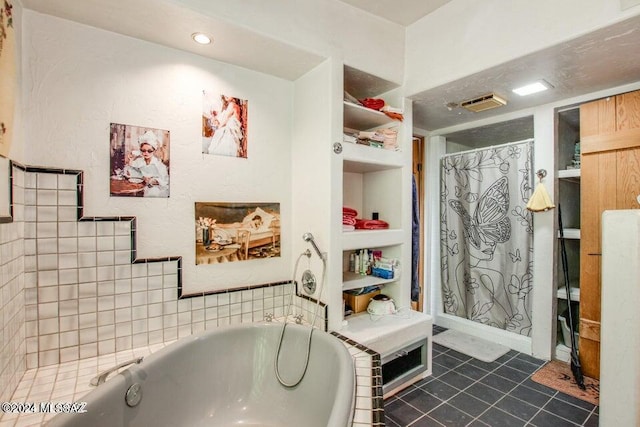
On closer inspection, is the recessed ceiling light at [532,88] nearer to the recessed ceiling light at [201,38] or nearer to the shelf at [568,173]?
the shelf at [568,173]

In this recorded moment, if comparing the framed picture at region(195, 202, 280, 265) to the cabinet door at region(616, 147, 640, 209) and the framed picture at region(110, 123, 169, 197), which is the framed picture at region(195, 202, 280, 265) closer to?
the framed picture at region(110, 123, 169, 197)

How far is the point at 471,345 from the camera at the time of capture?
2.75 metres

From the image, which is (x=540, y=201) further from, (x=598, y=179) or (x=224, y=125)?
(x=224, y=125)

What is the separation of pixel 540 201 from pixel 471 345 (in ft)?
4.69

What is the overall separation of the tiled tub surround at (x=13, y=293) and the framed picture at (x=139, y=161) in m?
0.38

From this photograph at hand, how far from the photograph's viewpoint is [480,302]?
2.90m

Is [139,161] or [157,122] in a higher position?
[157,122]

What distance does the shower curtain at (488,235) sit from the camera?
262 centimetres

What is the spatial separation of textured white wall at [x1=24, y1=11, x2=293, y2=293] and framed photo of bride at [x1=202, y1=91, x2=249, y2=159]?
0.14 ft

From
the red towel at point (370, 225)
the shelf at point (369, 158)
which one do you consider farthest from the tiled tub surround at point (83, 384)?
the shelf at point (369, 158)

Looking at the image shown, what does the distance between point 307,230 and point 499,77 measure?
161 cm

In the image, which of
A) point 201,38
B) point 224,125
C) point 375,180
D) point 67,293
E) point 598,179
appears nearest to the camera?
point 67,293

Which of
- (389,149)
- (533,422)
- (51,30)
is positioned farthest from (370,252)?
(51,30)

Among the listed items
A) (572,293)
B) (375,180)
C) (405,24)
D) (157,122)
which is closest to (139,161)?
(157,122)
